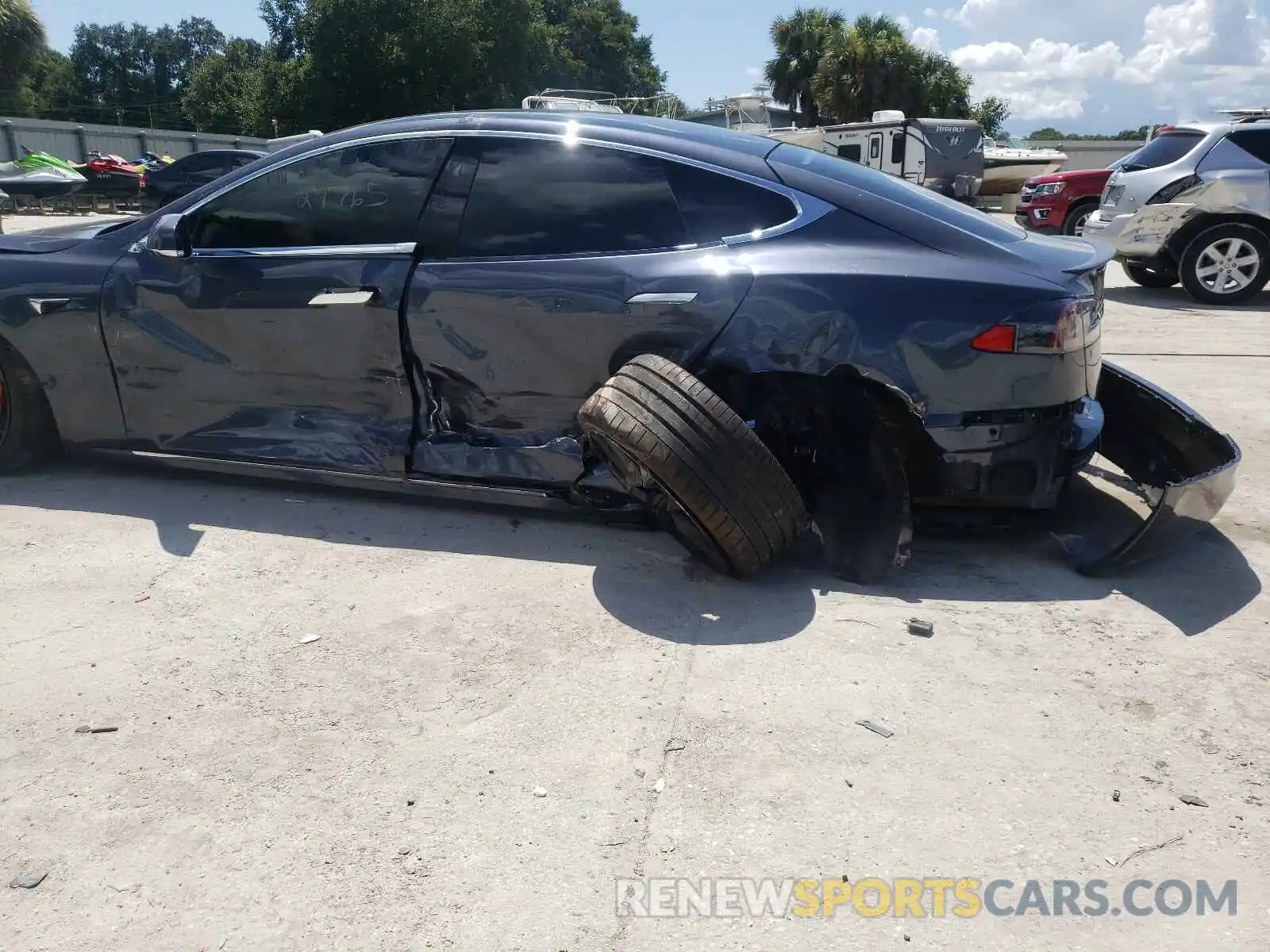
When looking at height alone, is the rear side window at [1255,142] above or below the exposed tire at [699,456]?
above

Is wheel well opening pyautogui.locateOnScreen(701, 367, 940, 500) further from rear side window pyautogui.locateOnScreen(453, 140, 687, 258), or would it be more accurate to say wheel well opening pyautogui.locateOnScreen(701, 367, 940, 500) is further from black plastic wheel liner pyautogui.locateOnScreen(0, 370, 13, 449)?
black plastic wheel liner pyautogui.locateOnScreen(0, 370, 13, 449)

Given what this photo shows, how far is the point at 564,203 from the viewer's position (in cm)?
394

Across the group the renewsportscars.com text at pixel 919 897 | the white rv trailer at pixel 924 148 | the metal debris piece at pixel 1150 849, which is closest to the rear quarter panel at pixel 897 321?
the metal debris piece at pixel 1150 849

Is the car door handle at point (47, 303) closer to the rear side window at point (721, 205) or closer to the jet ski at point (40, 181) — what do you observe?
the rear side window at point (721, 205)

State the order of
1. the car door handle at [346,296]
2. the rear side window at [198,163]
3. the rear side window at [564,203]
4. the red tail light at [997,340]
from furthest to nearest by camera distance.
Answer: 1. the rear side window at [198,163]
2. the car door handle at [346,296]
3. the rear side window at [564,203]
4. the red tail light at [997,340]

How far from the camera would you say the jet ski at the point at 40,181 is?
923 inches

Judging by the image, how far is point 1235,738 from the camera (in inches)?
110

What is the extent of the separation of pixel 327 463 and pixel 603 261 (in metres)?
1.41

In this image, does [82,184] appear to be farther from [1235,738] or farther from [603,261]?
[1235,738]

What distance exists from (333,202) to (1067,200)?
13.5 m

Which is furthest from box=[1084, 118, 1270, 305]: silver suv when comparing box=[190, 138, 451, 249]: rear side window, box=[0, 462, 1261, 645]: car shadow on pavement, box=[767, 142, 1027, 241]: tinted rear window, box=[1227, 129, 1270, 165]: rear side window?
box=[190, 138, 451, 249]: rear side window

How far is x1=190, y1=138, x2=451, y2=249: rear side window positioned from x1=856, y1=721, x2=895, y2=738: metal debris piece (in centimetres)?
251

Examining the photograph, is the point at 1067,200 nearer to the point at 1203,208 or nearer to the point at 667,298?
the point at 1203,208

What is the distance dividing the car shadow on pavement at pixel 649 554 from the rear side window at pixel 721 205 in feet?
3.98
